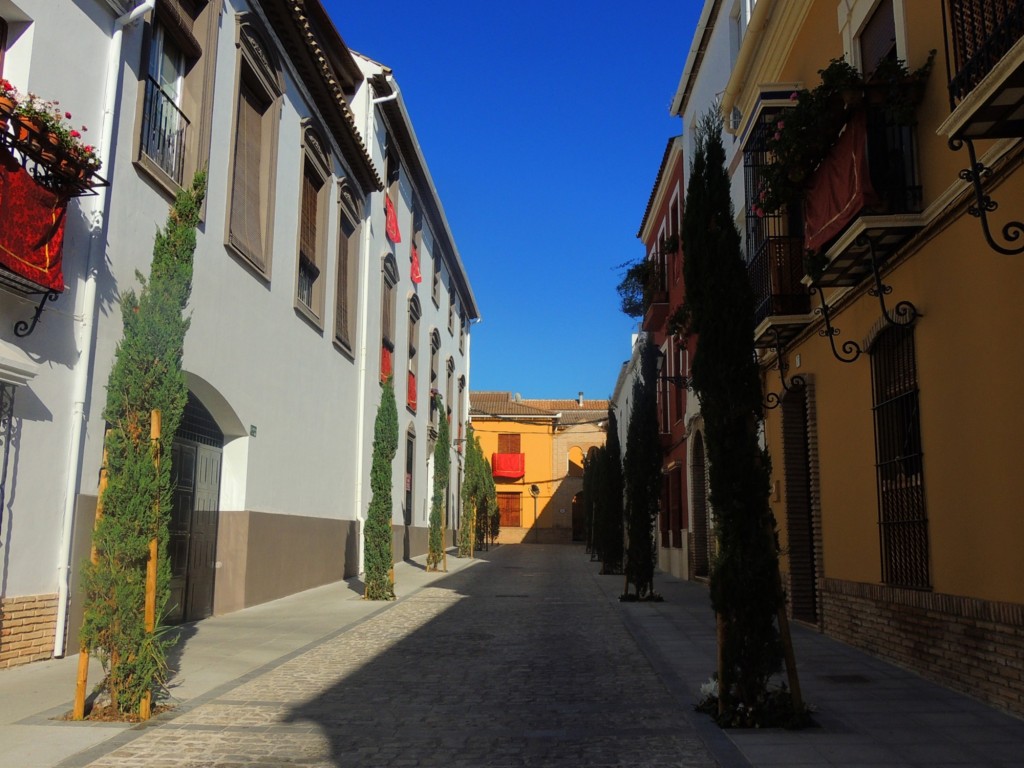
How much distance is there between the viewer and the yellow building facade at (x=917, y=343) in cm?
613

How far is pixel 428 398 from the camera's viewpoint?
30359 mm

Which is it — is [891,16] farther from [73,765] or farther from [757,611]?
[73,765]

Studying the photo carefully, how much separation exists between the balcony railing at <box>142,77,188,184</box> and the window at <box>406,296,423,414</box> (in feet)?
50.5

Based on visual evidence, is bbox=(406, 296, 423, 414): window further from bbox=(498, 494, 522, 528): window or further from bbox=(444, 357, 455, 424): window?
bbox=(498, 494, 522, 528): window

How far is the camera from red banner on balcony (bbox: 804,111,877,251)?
25.5 feet

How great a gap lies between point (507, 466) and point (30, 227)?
45.6 meters

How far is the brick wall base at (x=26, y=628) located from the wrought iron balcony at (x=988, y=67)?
8017mm

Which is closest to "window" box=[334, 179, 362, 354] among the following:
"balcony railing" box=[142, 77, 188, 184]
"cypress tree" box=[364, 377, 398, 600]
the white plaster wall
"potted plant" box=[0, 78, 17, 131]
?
"cypress tree" box=[364, 377, 398, 600]

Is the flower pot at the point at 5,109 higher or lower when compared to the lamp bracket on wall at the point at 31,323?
higher

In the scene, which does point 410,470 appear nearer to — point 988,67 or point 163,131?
point 163,131

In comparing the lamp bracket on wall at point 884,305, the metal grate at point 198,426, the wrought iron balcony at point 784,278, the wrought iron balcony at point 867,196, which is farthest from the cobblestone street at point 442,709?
the wrought iron balcony at point 784,278

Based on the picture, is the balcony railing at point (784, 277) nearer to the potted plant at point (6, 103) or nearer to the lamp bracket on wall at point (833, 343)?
the lamp bracket on wall at point (833, 343)

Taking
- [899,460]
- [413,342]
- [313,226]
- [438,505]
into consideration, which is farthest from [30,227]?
[413,342]

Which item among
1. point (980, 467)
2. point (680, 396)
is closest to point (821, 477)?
point (980, 467)
